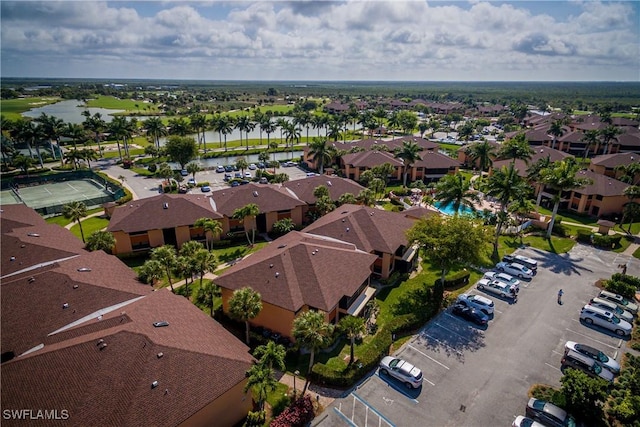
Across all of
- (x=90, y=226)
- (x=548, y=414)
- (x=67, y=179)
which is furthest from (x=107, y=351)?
(x=67, y=179)

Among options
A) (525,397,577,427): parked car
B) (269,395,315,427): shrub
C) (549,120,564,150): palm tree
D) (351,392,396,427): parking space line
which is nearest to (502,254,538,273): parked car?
(525,397,577,427): parked car

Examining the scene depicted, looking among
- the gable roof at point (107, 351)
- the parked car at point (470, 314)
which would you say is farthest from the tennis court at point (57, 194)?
the parked car at point (470, 314)

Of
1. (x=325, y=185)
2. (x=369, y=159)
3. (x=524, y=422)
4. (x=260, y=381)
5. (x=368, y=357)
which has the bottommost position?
(x=524, y=422)

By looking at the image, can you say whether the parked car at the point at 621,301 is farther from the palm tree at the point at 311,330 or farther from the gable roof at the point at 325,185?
the gable roof at the point at 325,185

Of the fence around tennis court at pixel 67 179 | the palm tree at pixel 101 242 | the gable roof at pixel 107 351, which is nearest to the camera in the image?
the gable roof at pixel 107 351

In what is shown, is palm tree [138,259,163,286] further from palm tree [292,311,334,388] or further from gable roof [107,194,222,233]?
palm tree [292,311,334,388]

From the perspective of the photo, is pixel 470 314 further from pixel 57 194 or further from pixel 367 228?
pixel 57 194
